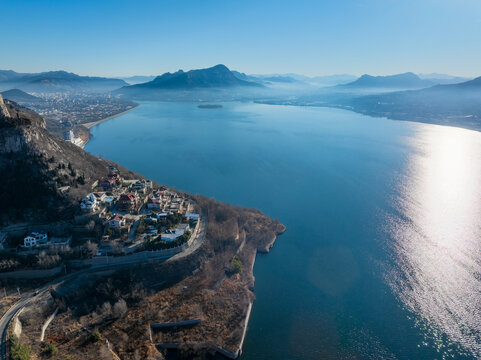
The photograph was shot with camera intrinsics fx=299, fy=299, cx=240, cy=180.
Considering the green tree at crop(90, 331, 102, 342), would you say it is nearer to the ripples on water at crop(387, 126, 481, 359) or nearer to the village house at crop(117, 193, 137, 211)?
the village house at crop(117, 193, 137, 211)

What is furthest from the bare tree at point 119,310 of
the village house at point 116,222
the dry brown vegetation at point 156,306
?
the village house at point 116,222

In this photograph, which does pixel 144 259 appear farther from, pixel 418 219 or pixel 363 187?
pixel 363 187

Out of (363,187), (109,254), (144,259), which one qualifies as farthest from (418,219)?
(109,254)

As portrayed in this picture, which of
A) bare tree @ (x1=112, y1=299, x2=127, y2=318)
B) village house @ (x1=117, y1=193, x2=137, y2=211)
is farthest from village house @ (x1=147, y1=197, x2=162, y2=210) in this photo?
bare tree @ (x1=112, y1=299, x2=127, y2=318)

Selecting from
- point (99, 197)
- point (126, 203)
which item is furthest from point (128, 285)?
point (99, 197)

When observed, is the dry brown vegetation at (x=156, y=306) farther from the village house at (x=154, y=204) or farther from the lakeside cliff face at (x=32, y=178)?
the lakeside cliff face at (x=32, y=178)
